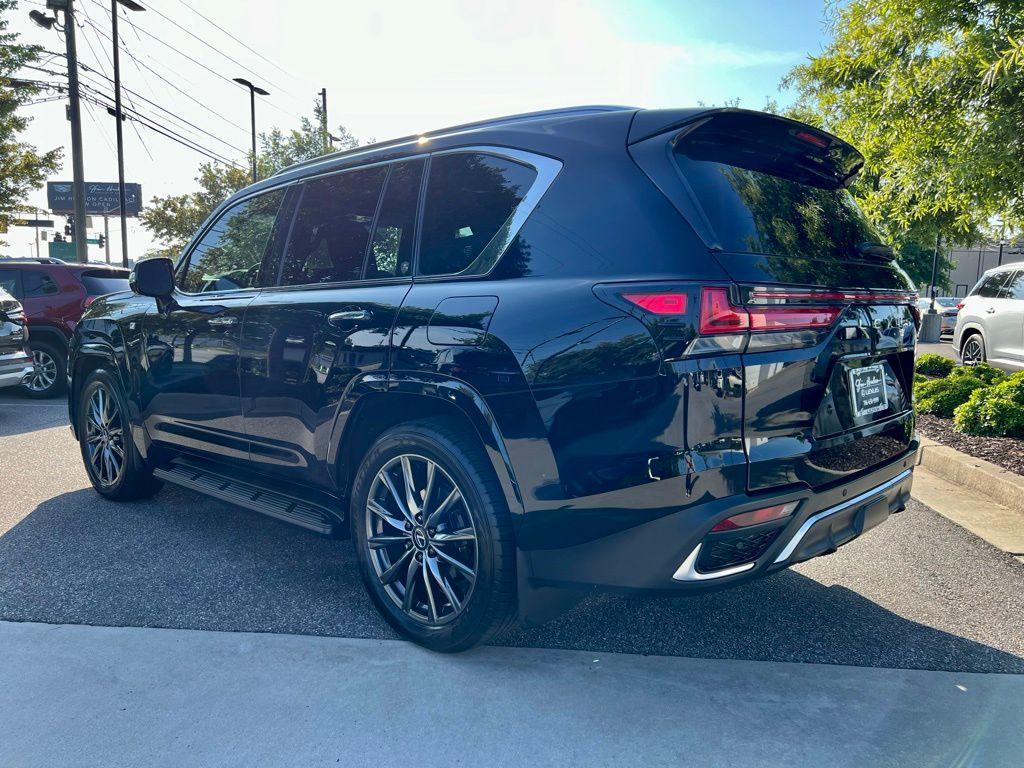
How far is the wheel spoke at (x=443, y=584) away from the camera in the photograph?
9.11 feet

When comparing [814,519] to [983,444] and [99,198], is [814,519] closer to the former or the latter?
[983,444]

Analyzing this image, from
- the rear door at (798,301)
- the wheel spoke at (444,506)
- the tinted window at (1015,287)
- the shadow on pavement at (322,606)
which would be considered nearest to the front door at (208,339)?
the shadow on pavement at (322,606)

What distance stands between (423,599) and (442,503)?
0.45 metres

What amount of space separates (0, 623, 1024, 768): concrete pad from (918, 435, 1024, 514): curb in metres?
2.43

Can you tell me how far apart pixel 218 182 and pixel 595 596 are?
38465 millimetres

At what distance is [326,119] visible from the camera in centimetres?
3538

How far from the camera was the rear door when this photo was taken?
7.34 feet

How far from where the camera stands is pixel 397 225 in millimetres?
3148

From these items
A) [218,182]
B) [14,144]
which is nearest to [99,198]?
[218,182]

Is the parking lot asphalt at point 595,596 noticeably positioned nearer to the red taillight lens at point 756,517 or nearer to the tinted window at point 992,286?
the red taillight lens at point 756,517

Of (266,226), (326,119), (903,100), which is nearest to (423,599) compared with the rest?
(266,226)

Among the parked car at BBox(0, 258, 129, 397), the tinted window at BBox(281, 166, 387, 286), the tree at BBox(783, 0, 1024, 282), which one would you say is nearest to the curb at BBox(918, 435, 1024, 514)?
the tree at BBox(783, 0, 1024, 282)

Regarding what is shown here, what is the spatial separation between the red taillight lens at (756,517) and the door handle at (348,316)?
1562mm

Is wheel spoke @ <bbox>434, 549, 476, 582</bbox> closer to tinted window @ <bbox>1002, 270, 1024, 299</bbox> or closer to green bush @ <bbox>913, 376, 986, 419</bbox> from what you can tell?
green bush @ <bbox>913, 376, 986, 419</bbox>
